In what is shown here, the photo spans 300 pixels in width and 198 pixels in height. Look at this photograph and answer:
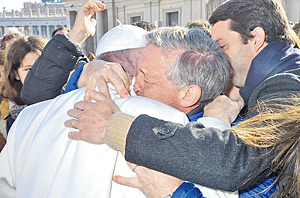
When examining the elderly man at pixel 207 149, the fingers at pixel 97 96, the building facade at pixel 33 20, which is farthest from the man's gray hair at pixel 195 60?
the building facade at pixel 33 20

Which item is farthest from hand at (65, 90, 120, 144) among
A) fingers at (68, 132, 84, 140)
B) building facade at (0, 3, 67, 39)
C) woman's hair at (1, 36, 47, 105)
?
building facade at (0, 3, 67, 39)

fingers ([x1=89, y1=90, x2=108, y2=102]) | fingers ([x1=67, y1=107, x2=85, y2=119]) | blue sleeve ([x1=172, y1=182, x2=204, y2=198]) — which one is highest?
fingers ([x1=89, y1=90, x2=108, y2=102])

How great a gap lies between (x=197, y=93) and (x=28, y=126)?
81 cm

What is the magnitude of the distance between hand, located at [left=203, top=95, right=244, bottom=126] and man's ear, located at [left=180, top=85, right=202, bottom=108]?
0.09m

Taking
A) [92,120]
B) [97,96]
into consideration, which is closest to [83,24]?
[97,96]

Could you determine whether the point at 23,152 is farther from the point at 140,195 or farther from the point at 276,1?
the point at 276,1

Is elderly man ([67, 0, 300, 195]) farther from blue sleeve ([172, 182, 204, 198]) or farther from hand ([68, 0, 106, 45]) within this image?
hand ([68, 0, 106, 45])

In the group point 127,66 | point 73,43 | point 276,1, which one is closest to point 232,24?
point 276,1

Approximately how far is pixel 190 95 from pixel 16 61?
2.01 meters

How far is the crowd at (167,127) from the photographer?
3.63ft

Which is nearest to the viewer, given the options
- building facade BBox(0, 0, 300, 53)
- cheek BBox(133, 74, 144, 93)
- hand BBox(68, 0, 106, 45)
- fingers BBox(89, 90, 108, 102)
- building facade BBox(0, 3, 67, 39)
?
fingers BBox(89, 90, 108, 102)

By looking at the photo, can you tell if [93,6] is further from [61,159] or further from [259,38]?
[61,159]

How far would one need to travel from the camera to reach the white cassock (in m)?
1.28

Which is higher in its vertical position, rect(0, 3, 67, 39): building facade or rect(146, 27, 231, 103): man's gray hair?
rect(0, 3, 67, 39): building facade
